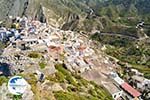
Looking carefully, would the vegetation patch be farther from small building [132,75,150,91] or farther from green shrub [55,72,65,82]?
small building [132,75,150,91]

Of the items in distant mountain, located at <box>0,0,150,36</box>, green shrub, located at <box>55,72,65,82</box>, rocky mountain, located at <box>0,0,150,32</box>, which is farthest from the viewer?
rocky mountain, located at <box>0,0,150,32</box>

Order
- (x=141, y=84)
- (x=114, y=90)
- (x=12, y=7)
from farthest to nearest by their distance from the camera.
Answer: (x=12, y=7) < (x=141, y=84) < (x=114, y=90)

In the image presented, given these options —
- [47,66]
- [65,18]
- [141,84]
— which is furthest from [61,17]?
[47,66]

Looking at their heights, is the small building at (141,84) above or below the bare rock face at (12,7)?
below

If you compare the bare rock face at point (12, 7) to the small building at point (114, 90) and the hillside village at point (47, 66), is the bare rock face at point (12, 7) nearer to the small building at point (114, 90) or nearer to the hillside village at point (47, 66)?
the hillside village at point (47, 66)

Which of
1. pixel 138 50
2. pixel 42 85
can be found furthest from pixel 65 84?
pixel 138 50

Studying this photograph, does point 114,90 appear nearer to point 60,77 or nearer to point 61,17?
point 60,77

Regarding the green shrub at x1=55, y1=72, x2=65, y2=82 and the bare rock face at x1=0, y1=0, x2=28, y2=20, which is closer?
the green shrub at x1=55, y1=72, x2=65, y2=82

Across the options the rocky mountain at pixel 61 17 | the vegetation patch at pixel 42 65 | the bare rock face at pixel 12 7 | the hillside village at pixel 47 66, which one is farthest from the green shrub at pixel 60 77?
the rocky mountain at pixel 61 17

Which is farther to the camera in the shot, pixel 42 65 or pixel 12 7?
pixel 12 7

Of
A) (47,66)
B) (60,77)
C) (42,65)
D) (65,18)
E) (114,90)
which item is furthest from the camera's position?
(65,18)

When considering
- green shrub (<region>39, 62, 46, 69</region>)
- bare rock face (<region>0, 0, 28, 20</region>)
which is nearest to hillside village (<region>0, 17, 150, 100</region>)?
green shrub (<region>39, 62, 46, 69</region>)

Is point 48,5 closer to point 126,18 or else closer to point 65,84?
point 126,18
